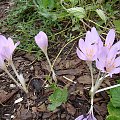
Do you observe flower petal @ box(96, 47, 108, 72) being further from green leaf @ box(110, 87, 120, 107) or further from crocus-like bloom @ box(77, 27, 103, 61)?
green leaf @ box(110, 87, 120, 107)

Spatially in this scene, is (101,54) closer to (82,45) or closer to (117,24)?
(82,45)

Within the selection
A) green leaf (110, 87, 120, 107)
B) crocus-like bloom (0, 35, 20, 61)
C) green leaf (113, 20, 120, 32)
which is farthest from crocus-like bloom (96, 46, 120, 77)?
green leaf (113, 20, 120, 32)

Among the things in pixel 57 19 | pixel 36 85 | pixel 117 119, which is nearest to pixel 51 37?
pixel 57 19

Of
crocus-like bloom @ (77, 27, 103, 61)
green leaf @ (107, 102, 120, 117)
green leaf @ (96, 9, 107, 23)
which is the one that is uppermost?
crocus-like bloom @ (77, 27, 103, 61)

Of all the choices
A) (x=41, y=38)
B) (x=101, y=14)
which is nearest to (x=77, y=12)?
(x=101, y=14)

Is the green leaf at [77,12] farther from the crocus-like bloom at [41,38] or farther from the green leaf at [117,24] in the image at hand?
the crocus-like bloom at [41,38]

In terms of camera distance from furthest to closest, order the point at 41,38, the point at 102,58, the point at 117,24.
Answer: the point at 117,24 → the point at 41,38 → the point at 102,58

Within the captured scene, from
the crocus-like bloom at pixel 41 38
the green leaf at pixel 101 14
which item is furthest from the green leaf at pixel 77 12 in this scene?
the crocus-like bloom at pixel 41 38
